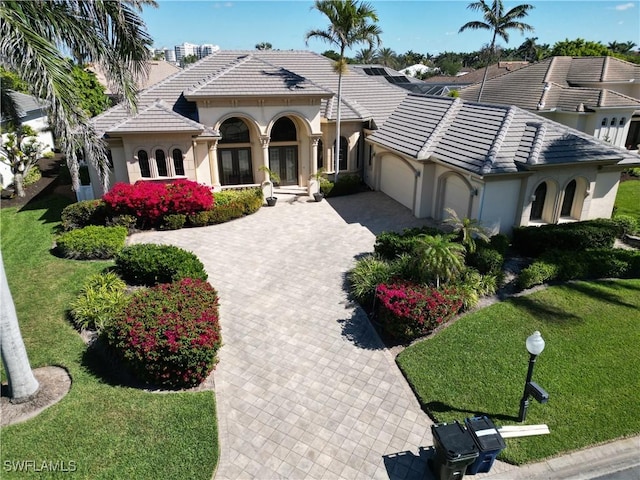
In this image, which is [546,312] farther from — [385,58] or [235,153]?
[385,58]

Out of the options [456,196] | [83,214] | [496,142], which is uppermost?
[496,142]

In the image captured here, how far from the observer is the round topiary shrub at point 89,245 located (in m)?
16.3

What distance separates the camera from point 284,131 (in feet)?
83.5

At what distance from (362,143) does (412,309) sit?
55.6 feet

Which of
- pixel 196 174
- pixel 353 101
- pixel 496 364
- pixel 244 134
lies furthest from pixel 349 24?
pixel 496 364

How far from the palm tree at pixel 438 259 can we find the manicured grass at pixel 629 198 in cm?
1496

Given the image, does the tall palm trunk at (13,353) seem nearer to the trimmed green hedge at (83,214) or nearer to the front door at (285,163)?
the trimmed green hedge at (83,214)

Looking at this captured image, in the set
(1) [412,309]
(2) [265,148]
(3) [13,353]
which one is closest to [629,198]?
(1) [412,309]

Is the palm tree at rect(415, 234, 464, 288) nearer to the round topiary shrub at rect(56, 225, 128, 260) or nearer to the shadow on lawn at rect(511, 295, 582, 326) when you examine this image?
the shadow on lawn at rect(511, 295, 582, 326)

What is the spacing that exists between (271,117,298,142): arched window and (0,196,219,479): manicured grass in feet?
52.2

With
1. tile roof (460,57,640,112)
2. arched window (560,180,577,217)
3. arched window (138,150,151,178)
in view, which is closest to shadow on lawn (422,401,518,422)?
arched window (560,180,577,217)

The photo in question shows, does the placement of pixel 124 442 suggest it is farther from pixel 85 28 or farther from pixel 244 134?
pixel 244 134

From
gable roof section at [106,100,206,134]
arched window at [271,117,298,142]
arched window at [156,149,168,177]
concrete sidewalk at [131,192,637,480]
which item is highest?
gable roof section at [106,100,206,134]

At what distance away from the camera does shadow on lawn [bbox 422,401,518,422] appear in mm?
9551
